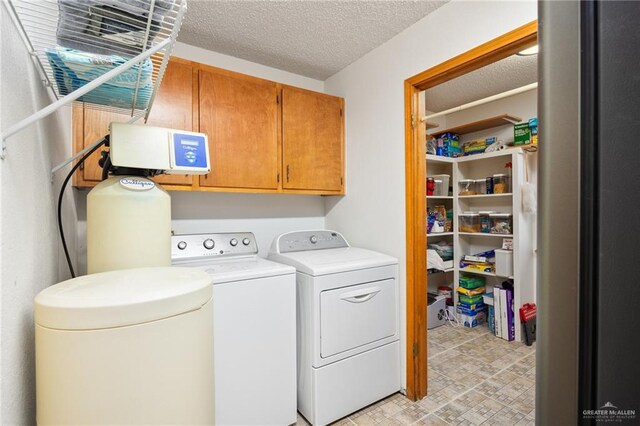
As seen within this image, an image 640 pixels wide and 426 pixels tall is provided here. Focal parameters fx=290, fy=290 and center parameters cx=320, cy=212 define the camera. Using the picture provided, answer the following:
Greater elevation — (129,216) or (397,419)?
(129,216)

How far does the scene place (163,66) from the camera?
3.02 feet

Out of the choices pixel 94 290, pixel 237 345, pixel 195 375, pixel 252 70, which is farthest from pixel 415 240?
pixel 252 70

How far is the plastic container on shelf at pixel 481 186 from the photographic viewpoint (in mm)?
3211

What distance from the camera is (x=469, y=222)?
3.32 metres

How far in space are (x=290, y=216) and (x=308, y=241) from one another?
16.1 inches

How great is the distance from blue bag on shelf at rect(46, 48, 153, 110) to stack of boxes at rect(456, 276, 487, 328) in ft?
10.9

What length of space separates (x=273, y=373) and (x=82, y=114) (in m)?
1.71

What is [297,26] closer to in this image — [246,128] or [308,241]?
[246,128]

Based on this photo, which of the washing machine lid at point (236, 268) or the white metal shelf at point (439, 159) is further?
the white metal shelf at point (439, 159)

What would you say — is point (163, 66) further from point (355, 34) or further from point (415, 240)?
point (415, 240)

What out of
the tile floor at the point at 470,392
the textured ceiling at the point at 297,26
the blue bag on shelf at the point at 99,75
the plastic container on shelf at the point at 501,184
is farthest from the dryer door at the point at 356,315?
the plastic container on shelf at the point at 501,184

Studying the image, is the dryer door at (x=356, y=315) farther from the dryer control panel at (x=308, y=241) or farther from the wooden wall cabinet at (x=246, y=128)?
the wooden wall cabinet at (x=246, y=128)

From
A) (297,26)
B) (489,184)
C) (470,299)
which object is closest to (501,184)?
(489,184)

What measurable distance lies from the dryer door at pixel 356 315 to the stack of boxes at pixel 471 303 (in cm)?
159
